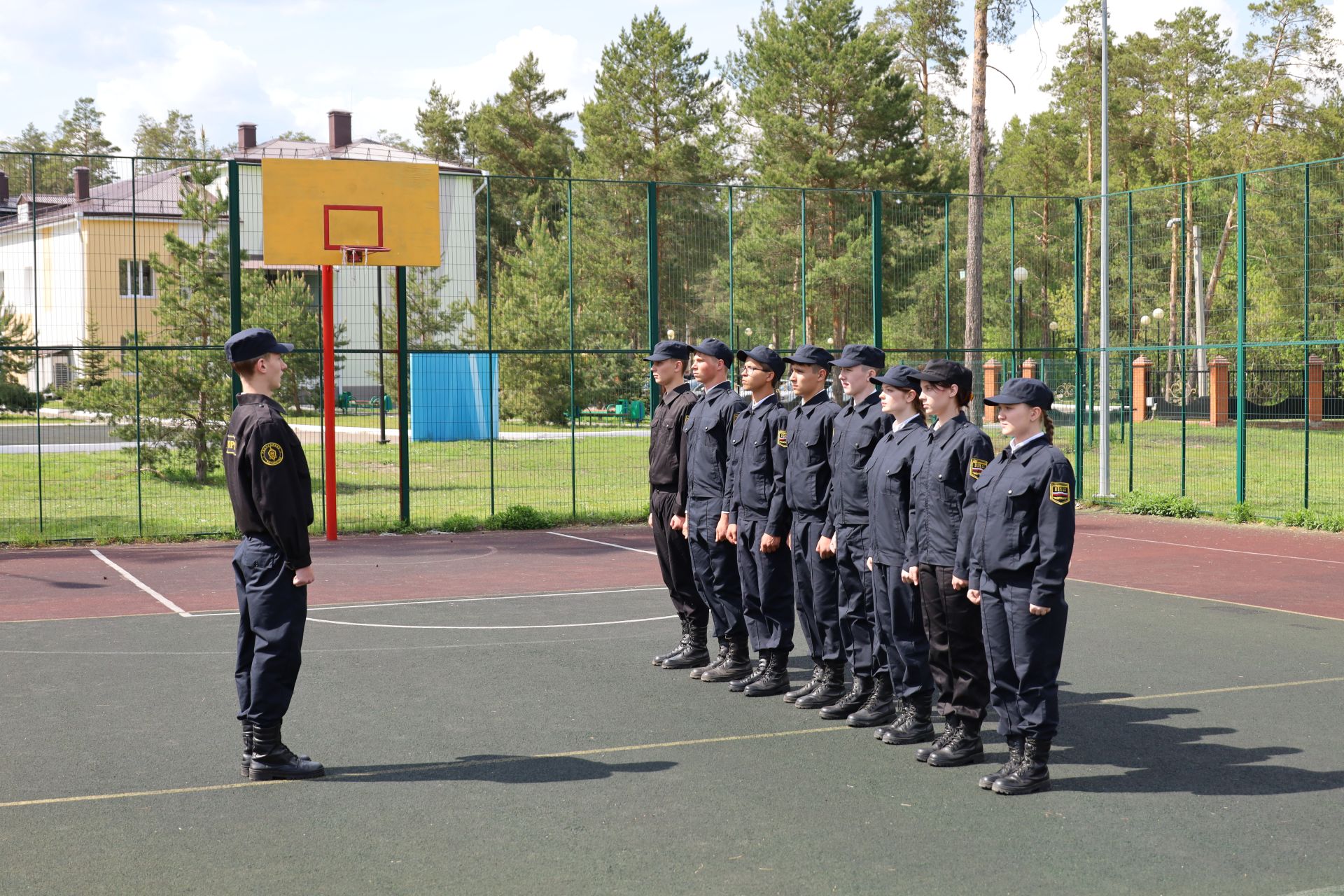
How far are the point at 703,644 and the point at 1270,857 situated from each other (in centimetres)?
423

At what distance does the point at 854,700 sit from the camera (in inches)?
289

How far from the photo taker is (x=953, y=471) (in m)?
6.45

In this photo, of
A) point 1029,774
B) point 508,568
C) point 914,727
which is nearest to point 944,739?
point 914,727

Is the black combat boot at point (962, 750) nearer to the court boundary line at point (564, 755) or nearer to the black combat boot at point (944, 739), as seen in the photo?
the black combat boot at point (944, 739)

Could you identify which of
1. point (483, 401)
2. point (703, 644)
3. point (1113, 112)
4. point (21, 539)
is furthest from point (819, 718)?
point (1113, 112)

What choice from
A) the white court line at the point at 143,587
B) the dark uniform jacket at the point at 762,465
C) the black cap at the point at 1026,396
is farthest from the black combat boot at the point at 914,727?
the white court line at the point at 143,587

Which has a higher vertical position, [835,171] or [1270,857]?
[835,171]

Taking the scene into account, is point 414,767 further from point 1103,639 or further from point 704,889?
point 1103,639

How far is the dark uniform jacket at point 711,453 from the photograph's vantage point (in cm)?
829

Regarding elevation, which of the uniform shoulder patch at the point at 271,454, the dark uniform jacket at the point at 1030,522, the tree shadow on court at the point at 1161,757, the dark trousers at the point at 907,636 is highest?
the uniform shoulder patch at the point at 271,454

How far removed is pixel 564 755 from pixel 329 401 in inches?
432

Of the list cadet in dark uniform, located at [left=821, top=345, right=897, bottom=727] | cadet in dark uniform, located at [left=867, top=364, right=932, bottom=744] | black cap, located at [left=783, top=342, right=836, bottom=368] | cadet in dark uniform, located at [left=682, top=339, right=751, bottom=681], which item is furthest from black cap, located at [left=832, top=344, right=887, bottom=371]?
cadet in dark uniform, located at [left=682, top=339, right=751, bottom=681]

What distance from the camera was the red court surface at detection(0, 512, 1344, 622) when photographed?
38.5 ft

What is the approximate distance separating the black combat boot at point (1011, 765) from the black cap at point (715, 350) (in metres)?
3.24
